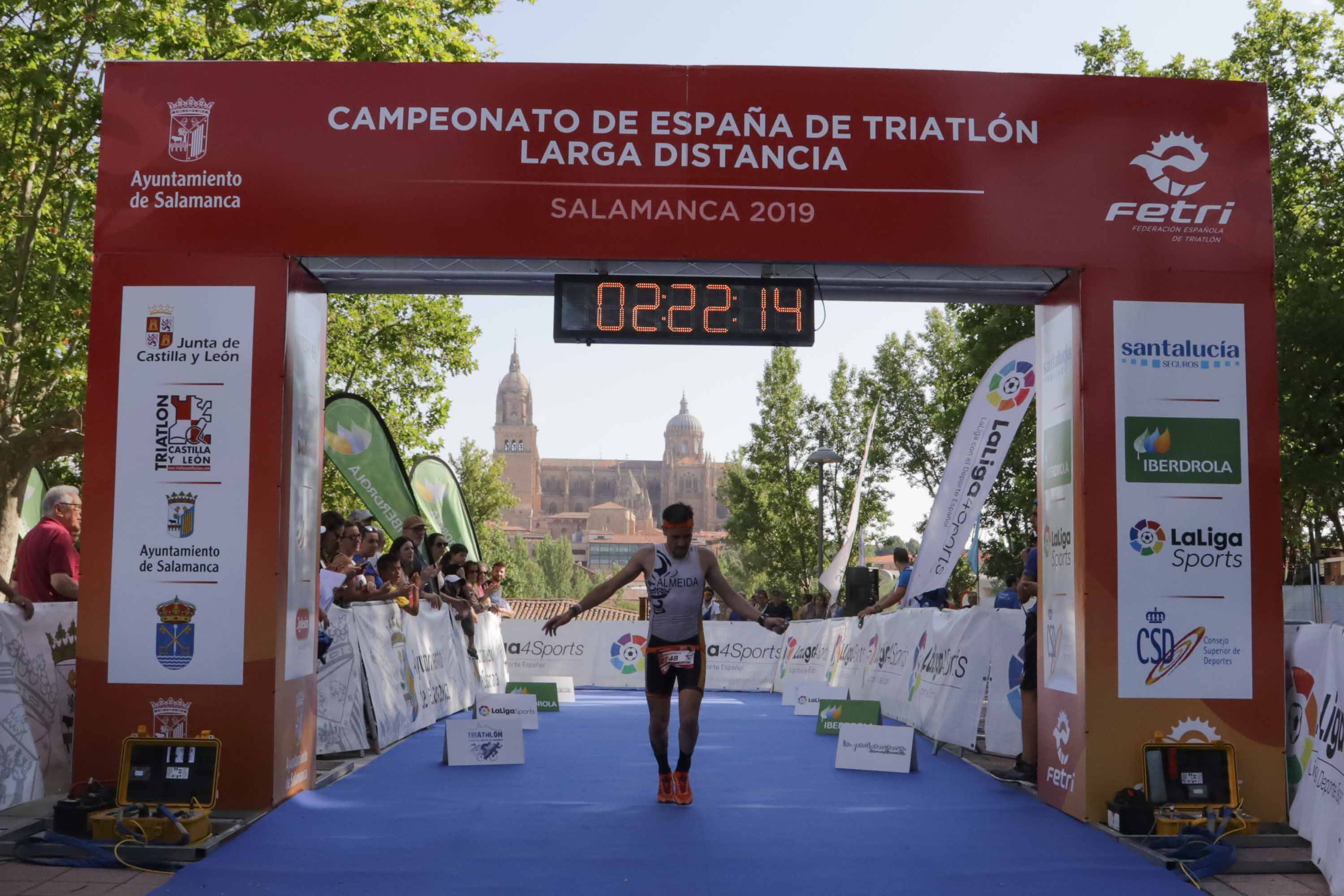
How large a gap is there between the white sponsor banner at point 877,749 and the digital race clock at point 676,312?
3.75 meters

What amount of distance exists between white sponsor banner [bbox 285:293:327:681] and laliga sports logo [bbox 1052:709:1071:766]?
5.05 meters

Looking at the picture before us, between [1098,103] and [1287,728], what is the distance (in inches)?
164

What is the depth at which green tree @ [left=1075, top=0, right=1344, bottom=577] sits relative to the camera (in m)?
24.5

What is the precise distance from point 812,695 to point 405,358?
54.5 ft

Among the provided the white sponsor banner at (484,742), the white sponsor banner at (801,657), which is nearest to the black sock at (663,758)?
the white sponsor banner at (484,742)

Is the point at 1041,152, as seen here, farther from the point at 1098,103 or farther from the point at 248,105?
the point at 248,105

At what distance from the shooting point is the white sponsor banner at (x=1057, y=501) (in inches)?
329

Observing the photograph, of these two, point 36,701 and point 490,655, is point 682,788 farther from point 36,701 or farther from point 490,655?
point 490,655

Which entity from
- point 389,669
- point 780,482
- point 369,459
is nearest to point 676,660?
point 389,669

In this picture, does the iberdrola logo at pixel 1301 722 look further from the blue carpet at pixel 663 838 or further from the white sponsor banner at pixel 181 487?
the white sponsor banner at pixel 181 487

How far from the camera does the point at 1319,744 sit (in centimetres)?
723

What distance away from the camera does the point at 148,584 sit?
8.04 meters

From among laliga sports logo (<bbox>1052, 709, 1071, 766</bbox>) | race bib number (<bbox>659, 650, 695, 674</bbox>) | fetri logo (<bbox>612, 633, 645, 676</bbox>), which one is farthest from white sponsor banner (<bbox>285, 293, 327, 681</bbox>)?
fetri logo (<bbox>612, 633, 645, 676</bbox>)

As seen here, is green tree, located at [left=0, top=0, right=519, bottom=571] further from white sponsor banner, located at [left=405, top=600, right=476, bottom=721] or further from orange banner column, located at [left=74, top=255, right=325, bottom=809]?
orange banner column, located at [left=74, top=255, right=325, bottom=809]
